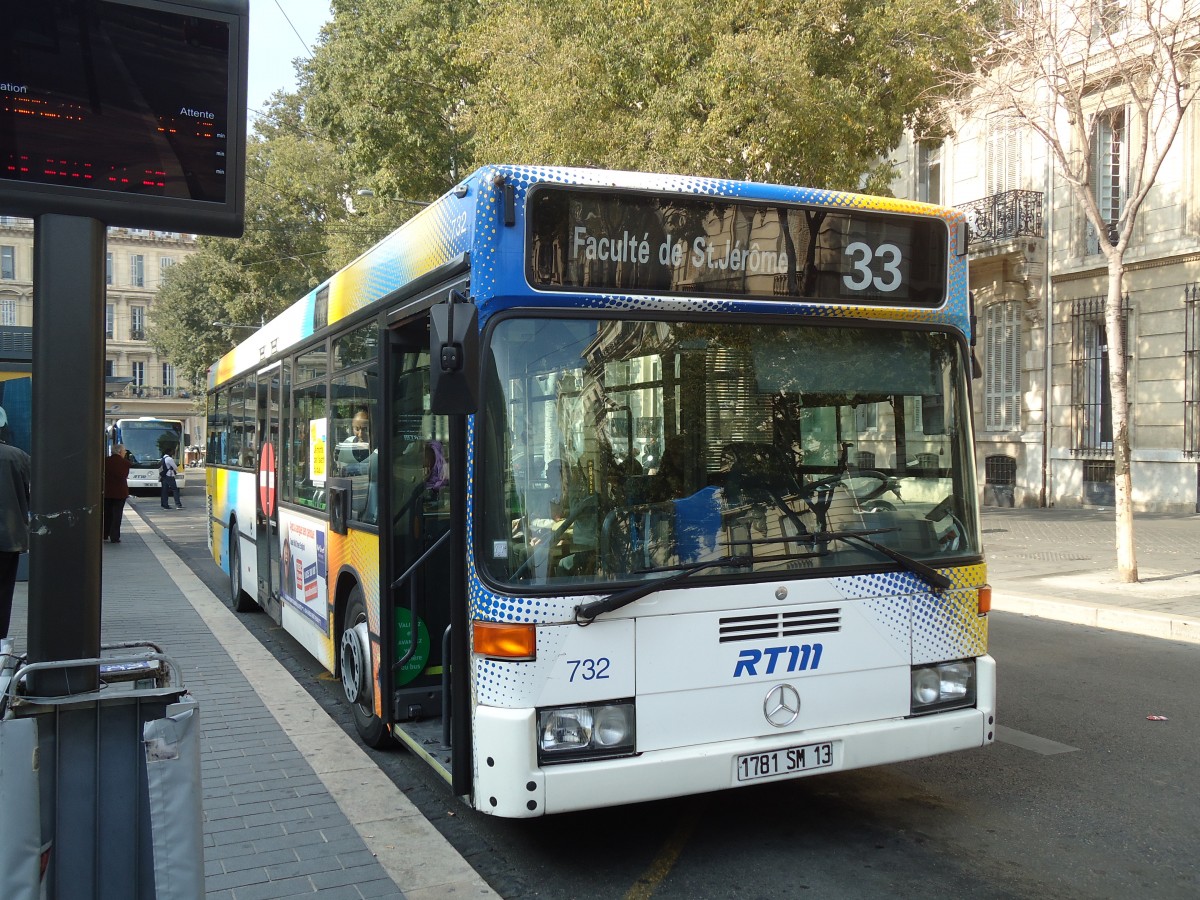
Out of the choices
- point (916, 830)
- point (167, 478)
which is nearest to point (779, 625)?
point (916, 830)

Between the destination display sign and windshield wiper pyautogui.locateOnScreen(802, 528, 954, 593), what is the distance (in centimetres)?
102

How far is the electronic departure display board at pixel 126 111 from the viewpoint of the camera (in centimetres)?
269

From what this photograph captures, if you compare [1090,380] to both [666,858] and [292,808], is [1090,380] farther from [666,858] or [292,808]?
[292,808]

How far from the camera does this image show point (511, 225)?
418 cm

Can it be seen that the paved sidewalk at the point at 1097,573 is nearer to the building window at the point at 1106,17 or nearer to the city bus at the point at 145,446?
the building window at the point at 1106,17

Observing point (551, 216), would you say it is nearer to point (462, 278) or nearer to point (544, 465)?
point (462, 278)

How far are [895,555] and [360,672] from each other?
10.2 ft

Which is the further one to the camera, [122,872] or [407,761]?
[407,761]

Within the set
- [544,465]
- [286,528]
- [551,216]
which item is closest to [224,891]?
[544,465]

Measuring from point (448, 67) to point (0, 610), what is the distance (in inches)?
602

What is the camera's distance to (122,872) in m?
2.87

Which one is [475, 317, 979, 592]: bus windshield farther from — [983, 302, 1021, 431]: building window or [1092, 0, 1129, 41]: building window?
[983, 302, 1021, 431]: building window

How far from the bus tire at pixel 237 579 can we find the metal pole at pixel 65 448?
28.2 ft

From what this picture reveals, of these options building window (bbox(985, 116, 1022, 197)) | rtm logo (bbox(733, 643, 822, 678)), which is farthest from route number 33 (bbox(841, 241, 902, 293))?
building window (bbox(985, 116, 1022, 197))
